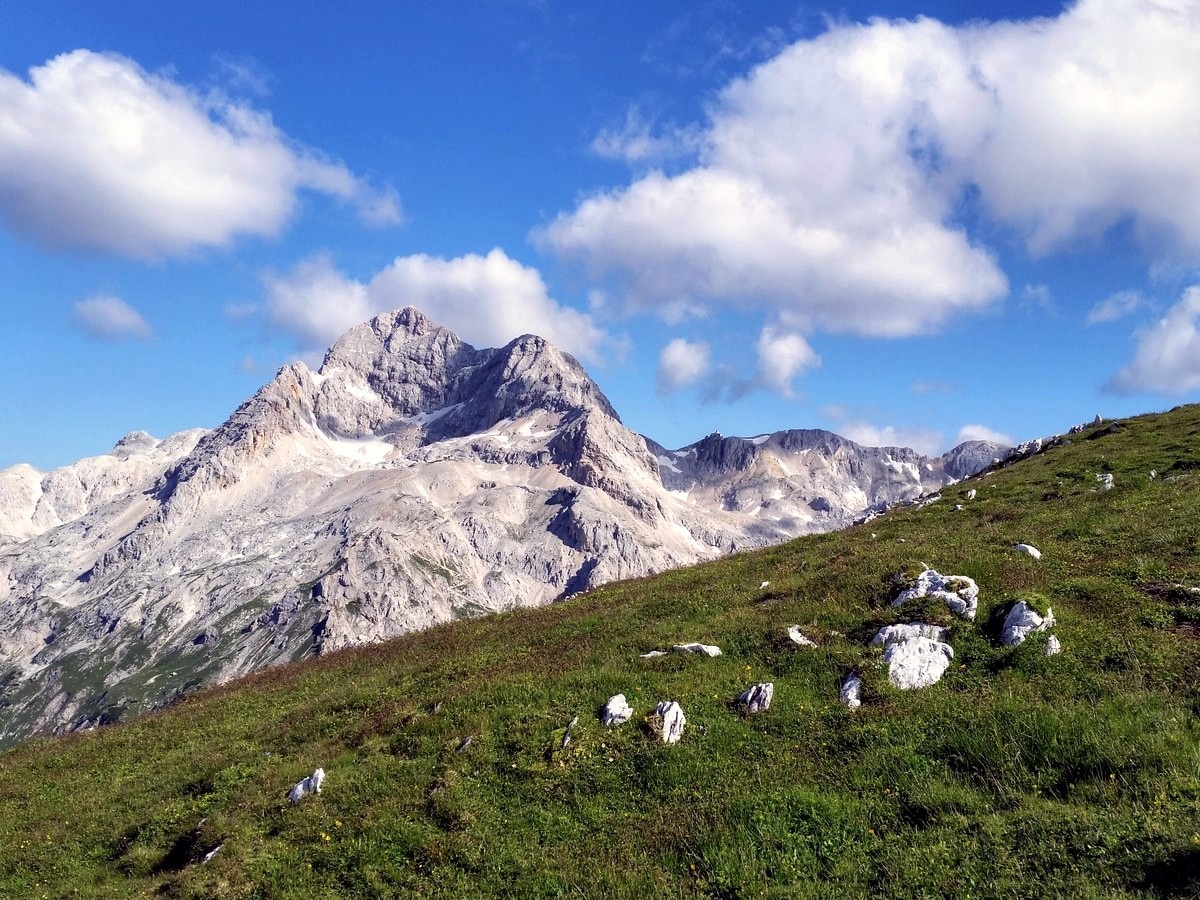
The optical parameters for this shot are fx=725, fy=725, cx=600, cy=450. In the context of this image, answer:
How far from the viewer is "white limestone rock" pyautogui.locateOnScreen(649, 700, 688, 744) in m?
17.3

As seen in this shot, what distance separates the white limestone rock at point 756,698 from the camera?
58.9ft

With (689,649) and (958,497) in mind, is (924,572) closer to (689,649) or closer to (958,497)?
(689,649)

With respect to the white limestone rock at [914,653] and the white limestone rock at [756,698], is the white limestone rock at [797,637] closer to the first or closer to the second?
the white limestone rock at [914,653]

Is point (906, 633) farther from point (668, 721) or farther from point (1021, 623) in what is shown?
point (668, 721)

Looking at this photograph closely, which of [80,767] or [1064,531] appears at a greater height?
[1064,531]

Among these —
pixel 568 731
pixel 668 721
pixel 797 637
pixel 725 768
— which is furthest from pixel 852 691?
pixel 568 731

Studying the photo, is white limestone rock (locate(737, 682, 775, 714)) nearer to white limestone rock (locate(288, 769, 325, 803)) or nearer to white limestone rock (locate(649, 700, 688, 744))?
white limestone rock (locate(649, 700, 688, 744))

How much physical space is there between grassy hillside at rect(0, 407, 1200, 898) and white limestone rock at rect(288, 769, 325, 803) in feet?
1.41

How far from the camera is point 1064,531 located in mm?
28328

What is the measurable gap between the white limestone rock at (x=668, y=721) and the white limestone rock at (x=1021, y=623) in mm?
8670

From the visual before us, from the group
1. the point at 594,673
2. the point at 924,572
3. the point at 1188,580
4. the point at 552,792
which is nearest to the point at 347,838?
the point at 552,792

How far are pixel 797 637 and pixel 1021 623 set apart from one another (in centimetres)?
581

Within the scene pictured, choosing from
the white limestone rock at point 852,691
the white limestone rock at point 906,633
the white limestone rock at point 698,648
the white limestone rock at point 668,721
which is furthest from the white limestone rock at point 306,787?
the white limestone rock at point 906,633

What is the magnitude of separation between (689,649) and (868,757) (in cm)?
742
